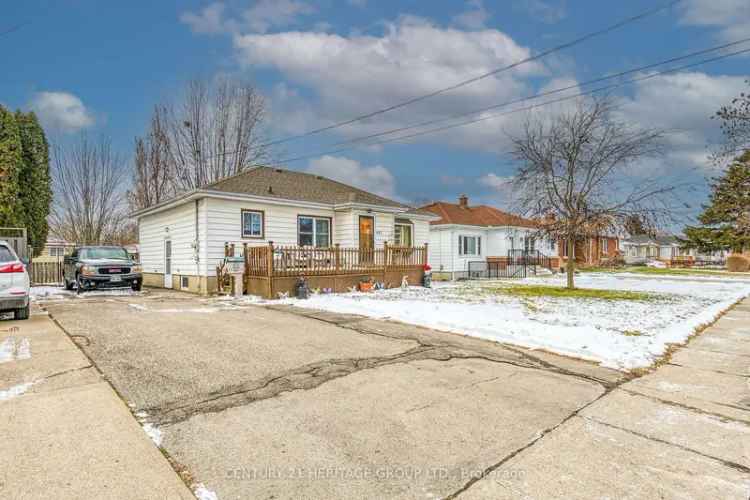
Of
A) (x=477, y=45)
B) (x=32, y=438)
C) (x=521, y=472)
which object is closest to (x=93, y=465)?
(x=32, y=438)

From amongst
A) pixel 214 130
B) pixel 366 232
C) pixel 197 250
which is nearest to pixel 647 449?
pixel 197 250

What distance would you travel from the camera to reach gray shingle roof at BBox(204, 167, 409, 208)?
15086mm

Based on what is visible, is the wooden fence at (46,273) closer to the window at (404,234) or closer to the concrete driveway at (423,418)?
the window at (404,234)

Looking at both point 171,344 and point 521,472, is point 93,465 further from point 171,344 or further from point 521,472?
point 171,344

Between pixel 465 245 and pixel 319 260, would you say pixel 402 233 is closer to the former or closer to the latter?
pixel 465 245

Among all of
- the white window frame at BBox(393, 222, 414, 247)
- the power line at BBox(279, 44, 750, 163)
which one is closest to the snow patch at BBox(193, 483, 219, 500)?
the power line at BBox(279, 44, 750, 163)

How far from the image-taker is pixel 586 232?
49.0ft

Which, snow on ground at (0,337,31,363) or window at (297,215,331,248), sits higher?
window at (297,215,331,248)

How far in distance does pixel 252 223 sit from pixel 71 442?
40.6 ft

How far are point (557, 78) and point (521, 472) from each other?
15.1 meters

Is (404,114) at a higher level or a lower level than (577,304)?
higher

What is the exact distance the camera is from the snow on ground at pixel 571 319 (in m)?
6.02

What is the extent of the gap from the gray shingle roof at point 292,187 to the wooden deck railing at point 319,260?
231 cm

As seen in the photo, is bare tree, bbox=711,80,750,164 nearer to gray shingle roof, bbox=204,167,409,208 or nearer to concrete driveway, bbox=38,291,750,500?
concrete driveway, bbox=38,291,750,500
